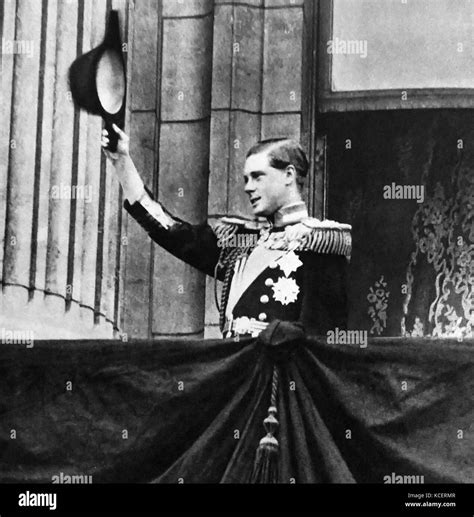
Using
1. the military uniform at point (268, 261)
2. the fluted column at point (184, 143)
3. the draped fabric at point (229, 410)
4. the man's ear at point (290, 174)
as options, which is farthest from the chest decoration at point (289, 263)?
the fluted column at point (184, 143)

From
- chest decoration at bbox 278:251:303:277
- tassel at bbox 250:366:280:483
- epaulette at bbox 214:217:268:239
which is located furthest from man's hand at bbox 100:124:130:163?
tassel at bbox 250:366:280:483

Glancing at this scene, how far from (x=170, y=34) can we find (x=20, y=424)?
2.91 meters

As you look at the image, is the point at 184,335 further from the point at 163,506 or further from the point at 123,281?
the point at 163,506

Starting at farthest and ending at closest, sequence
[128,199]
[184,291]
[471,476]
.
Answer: [184,291] → [128,199] → [471,476]

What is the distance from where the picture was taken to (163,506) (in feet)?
37.7

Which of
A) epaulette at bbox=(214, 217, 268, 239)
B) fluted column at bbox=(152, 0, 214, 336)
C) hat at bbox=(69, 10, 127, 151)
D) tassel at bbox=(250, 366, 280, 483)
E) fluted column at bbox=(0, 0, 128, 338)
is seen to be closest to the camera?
tassel at bbox=(250, 366, 280, 483)

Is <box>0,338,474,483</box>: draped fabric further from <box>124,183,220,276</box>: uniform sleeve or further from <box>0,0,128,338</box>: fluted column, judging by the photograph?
<box>0,0,128,338</box>: fluted column

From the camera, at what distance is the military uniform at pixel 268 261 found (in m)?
12.1

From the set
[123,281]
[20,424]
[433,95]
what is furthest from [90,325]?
[433,95]

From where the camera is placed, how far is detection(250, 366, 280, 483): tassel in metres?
11.4

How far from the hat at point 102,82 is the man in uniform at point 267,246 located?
1.08ft

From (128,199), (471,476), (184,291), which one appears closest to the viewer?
(471,476)

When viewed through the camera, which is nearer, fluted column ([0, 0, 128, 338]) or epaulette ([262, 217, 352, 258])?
epaulette ([262, 217, 352, 258])

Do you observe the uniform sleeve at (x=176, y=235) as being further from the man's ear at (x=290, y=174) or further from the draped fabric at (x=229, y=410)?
the draped fabric at (x=229, y=410)
